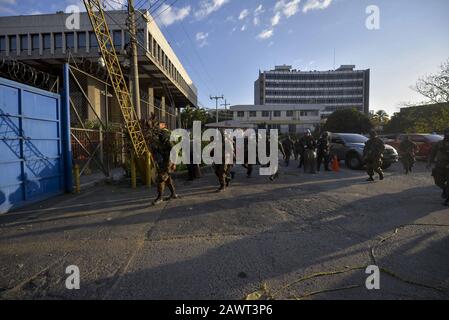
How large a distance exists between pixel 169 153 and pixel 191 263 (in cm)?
349

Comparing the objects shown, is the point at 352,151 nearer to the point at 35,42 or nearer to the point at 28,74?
the point at 28,74

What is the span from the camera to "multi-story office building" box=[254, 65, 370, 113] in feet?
335

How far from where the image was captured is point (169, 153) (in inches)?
250

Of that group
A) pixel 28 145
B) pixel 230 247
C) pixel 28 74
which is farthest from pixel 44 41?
pixel 230 247

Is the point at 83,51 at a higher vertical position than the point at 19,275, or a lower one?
higher

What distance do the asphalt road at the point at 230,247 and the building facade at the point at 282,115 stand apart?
6343 cm

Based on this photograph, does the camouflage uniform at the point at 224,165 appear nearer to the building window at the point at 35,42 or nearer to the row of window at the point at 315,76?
the building window at the point at 35,42

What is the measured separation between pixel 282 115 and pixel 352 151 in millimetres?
61311

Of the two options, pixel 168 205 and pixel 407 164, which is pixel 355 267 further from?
pixel 407 164

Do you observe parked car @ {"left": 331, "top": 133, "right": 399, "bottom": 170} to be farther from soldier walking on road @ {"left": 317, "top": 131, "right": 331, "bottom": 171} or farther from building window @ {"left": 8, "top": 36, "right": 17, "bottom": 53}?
building window @ {"left": 8, "top": 36, "right": 17, "bottom": 53}

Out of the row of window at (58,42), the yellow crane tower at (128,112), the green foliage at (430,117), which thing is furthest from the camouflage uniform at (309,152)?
the row of window at (58,42)

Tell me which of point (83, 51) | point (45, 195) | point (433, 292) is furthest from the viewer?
point (83, 51)

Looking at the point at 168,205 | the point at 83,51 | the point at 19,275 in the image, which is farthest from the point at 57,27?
the point at 19,275

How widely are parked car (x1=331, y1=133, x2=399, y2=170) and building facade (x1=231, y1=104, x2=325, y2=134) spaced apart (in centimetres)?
5518
